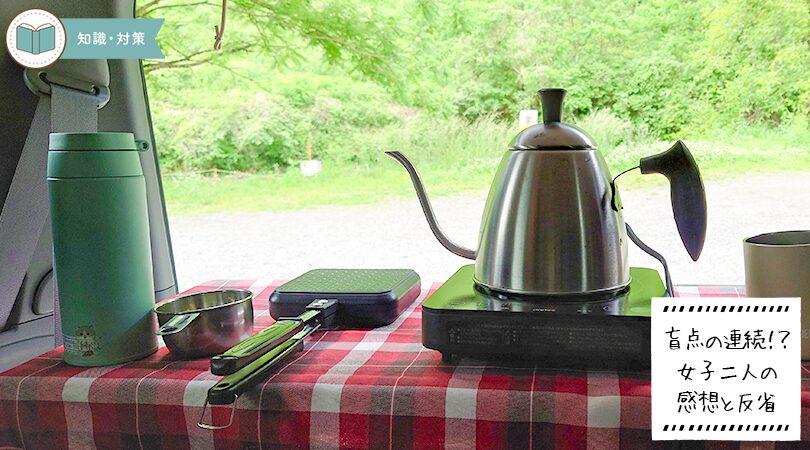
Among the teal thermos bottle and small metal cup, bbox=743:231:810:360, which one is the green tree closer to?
the teal thermos bottle

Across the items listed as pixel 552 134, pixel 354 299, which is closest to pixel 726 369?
pixel 552 134

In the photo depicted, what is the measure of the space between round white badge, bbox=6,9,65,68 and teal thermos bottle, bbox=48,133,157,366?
→ 0.37 m

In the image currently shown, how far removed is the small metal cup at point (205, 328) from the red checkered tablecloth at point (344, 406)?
0.06 ft

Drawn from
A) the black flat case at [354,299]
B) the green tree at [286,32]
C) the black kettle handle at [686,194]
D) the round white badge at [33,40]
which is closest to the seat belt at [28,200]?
the round white badge at [33,40]

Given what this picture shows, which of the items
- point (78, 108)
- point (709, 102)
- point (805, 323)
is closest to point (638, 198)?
point (709, 102)

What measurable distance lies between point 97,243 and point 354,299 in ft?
1.05

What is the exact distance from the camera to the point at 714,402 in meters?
0.64

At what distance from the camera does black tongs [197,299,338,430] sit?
0.62 meters

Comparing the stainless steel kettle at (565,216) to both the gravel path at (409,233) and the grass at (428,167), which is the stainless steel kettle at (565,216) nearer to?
the grass at (428,167)

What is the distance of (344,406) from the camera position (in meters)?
0.66

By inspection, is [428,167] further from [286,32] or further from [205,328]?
[205,328]

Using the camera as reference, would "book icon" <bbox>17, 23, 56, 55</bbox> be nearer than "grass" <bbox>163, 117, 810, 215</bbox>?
Yes

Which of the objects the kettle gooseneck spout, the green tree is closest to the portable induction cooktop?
the kettle gooseneck spout

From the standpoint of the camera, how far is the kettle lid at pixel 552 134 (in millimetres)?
752
